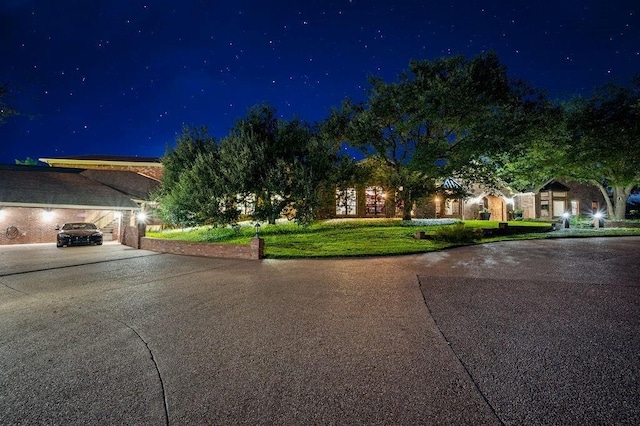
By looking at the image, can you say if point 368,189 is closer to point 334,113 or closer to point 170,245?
point 334,113

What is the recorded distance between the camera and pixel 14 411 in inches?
105

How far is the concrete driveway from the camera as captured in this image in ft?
8.52

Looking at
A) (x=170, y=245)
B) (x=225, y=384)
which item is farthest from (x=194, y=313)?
(x=170, y=245)

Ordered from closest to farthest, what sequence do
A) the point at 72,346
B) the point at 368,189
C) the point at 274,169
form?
the point at 72,346, the point at 274,169, the point at 368,189

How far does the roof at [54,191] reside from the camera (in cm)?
1797

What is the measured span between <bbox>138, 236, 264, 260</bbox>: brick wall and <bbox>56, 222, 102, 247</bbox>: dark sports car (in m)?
6.47

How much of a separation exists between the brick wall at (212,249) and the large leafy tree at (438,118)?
13.4 meters

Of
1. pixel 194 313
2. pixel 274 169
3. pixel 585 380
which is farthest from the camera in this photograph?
pixel 274 169

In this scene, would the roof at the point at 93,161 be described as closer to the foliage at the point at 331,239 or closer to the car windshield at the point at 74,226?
the car windshield at the point at 74,226

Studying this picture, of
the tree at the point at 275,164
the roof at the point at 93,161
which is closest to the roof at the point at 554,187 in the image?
the tree at the point at 275,164

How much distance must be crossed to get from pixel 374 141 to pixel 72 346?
21.5m

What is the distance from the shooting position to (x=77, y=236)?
58.8ft

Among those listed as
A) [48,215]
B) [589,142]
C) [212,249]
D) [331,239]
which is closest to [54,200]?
[48,215]

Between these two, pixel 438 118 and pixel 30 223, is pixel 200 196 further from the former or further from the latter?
pixel 438 118
